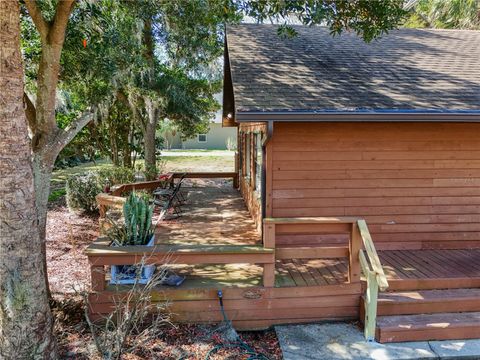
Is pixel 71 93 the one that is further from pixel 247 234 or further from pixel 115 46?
pixel 247 234

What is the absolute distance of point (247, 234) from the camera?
5.83 metres

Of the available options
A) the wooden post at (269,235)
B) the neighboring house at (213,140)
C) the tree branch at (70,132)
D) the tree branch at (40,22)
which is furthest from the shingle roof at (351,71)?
the neighboring house at (213,140)

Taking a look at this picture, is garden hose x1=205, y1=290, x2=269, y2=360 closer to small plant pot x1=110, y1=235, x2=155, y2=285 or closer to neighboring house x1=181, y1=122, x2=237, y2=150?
small plant pot x1=110, y1=235, x2=155, y2=285

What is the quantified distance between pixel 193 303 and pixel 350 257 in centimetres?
184

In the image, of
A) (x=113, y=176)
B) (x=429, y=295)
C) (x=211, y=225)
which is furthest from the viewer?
(x=113, y=176)

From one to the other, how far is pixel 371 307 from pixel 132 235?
9.17 ft

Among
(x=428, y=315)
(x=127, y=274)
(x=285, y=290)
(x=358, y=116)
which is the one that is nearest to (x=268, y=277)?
(x=285, y=290)

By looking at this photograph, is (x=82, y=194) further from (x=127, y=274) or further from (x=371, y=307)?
(x=371, y=307)

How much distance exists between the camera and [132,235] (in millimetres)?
4254

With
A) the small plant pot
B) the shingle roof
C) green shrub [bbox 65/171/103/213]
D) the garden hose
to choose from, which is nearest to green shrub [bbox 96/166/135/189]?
green shrub [bbox 65/171/103/213]

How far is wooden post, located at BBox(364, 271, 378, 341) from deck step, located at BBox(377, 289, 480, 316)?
1.07 ft

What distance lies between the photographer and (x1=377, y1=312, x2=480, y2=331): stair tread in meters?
3.69

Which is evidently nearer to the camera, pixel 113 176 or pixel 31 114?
pixel 31 114

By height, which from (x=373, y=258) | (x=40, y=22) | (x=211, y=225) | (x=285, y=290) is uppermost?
(x=40, y=22)
